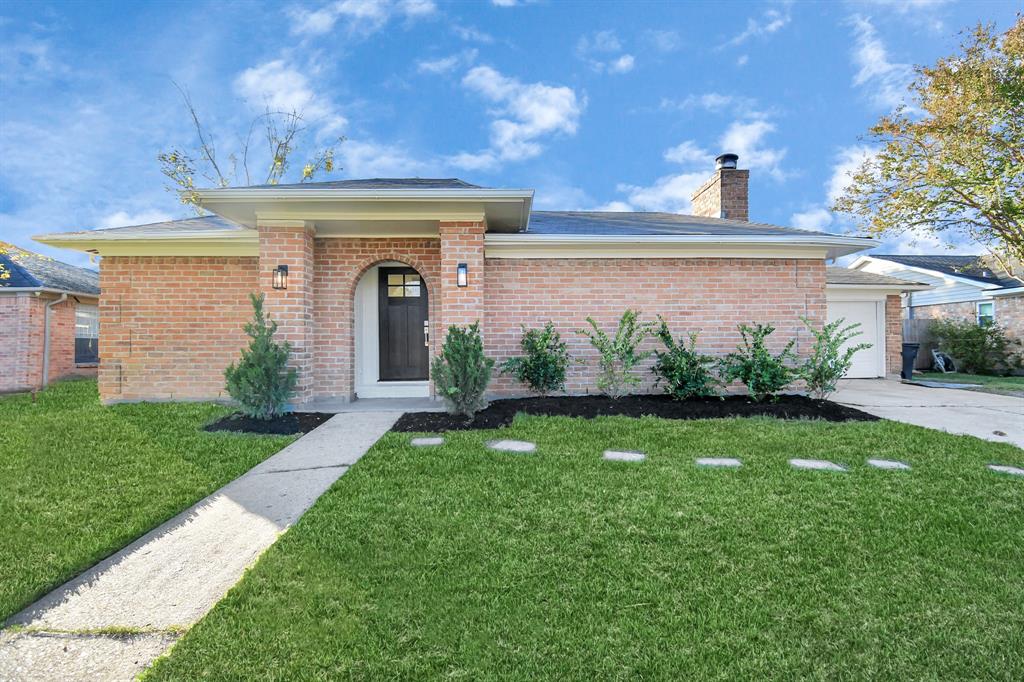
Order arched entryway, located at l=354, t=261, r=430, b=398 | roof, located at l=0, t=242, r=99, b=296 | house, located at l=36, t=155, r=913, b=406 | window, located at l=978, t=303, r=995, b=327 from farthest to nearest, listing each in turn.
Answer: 1. window, located at l=978, t=303, r=995, b=327
2. roof, located at l=0, t=242, r=99, b=296
3. arched entryway, located at l=354, t=261, r=430, b=398
4. house, located at l=36, t=155, r=913, b=406

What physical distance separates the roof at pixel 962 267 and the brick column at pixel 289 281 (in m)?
17.9

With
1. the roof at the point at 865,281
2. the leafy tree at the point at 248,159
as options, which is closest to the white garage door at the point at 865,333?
the roof at the point at 865,281

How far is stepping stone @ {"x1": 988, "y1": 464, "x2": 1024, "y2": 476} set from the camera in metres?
3.81

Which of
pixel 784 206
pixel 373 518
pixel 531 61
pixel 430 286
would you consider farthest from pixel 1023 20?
pixel 373 518

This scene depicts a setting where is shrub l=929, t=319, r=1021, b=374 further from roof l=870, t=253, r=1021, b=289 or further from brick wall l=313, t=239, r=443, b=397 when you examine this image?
brick wall l=313, t=239, r=443, b=397

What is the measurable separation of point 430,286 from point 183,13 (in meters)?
8.11

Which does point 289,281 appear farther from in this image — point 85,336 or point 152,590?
point 85,336

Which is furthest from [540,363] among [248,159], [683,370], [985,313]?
[985,313]

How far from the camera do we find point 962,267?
15812mm

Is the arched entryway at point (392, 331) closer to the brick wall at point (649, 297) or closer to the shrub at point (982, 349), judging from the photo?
the brick wall at point (649, 297)

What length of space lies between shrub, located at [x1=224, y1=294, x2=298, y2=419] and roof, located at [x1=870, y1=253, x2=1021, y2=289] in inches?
718

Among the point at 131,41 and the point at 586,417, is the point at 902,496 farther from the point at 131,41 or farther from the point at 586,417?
the point at 131,41

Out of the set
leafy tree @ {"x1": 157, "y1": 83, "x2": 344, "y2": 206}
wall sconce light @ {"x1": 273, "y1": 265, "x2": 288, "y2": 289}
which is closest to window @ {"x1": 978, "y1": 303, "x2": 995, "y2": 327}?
wall sconce light @ {"x1": 273, "y1": 265, "x2": 288, "y2": 289}

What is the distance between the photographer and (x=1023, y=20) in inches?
394
